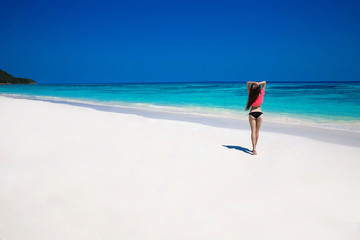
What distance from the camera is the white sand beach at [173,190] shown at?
6.91 ft

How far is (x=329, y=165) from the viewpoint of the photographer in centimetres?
382

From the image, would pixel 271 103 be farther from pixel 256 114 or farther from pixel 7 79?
pixel 7 79

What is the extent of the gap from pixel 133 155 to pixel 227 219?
234cm

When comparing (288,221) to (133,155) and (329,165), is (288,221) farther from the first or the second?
(133,155)

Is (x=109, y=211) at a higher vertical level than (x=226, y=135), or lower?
lower

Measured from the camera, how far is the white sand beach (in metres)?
2.11

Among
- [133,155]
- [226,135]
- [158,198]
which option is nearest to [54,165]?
[133,155]

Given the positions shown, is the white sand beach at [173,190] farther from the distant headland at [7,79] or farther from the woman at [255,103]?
the distant headland at [7,79]

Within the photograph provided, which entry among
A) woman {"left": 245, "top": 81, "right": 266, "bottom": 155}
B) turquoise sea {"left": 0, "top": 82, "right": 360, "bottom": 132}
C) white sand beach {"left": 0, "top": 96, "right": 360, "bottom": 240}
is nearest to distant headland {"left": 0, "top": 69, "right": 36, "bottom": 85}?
turquoise sea {"left": 0, "top": 82, "right": 360, "bottom": 132}

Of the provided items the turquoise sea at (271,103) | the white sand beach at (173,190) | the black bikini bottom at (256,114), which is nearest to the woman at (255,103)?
the black bikini bottom at (256,114)

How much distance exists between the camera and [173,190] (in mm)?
2814

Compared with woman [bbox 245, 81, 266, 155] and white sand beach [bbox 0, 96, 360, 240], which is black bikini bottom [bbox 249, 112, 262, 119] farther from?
white sand beach [bbox 0, 96, 360, 240]

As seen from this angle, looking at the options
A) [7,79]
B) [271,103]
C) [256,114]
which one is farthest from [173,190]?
[7,79]

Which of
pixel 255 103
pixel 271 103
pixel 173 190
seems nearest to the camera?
pixel 173 190
